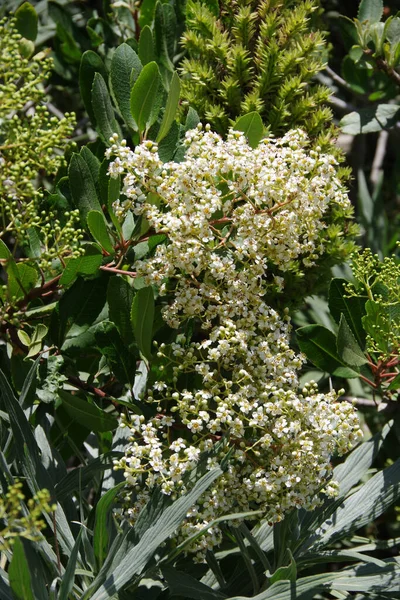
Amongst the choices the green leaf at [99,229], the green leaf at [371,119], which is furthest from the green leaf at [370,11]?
the green leaf at [99,229]

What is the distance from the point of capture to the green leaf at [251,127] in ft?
5.44

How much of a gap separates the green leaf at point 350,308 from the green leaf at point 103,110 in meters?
0.64

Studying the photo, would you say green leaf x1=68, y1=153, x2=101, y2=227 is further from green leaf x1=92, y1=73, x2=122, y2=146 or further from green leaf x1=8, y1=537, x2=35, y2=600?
green leaf x1=8, y1=537, x2=35, y2=600

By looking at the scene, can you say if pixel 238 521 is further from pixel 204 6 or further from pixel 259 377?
pixel 204 6

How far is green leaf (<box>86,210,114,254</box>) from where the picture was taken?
159 cm

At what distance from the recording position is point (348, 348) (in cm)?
175

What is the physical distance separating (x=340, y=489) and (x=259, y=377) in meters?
0.46

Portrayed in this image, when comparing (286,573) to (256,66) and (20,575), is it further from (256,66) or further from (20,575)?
(256,66)

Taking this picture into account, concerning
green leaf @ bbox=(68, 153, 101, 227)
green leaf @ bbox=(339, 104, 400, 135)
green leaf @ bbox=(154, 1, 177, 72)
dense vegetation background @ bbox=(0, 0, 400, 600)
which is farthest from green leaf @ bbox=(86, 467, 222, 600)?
green leaf @ bbox=(339, 104, 400, 135)

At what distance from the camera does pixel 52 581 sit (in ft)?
5.24

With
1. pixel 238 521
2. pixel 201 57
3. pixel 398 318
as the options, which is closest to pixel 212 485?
pixel 238 521

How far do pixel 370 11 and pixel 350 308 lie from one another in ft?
3.37

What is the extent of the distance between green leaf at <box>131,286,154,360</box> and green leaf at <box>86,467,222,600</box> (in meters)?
0.32

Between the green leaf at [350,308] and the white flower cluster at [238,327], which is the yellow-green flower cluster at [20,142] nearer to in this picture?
the white flower cluster at [238,327]
